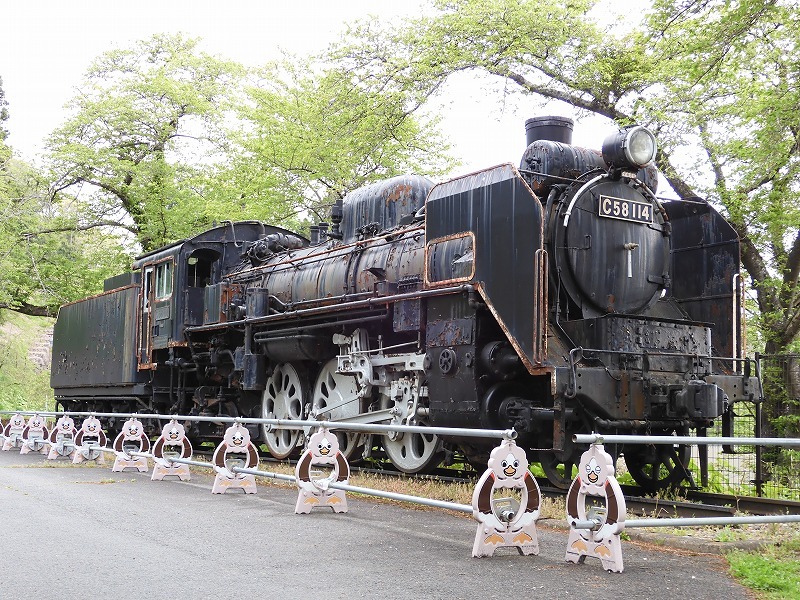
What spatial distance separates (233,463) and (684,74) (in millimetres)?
7838

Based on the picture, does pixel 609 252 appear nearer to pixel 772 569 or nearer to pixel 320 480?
pixel 320 480

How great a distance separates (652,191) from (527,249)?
2.24 m

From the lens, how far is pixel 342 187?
66.2 ft

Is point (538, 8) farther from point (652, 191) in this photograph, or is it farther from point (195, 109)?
point (195, 109)

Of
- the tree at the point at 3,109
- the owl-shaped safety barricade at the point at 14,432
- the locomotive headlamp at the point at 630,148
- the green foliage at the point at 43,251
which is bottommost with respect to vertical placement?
the owl-shaped safety barricade at the point at 14,432

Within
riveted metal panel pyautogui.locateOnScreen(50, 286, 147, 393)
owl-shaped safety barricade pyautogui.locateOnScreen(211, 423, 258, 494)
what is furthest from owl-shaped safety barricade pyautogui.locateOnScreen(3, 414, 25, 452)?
owl-shaped safety barricade pyautogui.locateOnScreen(211, 423, 258, 494)

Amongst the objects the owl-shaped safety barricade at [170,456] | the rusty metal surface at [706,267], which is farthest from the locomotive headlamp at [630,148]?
the owl-shaped safety barricade at [170,456]

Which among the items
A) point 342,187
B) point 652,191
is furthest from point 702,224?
point 342,187

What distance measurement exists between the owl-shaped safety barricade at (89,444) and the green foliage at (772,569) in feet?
31.7

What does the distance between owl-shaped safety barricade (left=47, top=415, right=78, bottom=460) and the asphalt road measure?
19.4 ft

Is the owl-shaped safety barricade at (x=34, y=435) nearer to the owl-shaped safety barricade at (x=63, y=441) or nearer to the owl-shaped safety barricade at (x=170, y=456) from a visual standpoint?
the owl-shaped safety barricade at (x=63, y=441)

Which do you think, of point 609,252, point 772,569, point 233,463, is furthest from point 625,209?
point 233,463

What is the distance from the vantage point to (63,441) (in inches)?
531

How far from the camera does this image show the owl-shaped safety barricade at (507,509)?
529cm
